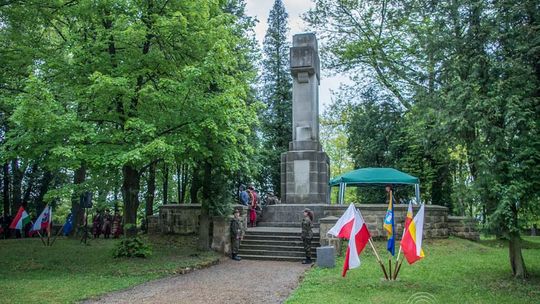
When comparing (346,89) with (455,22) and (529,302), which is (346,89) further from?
(529,302)

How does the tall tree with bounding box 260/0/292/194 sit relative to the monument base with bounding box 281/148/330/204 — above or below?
above

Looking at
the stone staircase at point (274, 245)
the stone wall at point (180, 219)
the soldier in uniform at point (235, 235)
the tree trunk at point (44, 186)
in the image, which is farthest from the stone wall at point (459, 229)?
the tree trunk at point (44, 186)

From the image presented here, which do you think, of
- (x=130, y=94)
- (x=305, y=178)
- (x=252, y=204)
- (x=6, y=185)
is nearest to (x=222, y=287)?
(x=130, y=94)

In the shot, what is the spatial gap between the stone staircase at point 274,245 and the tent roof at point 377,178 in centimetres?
448

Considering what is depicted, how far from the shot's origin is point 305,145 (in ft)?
66.9

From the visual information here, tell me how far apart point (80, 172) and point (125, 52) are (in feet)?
35.3

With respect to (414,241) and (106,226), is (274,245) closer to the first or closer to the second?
(414,241)

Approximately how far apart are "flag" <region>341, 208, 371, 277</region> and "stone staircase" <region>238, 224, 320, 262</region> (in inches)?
208

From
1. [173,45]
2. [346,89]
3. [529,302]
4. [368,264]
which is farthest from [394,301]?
[346,89]

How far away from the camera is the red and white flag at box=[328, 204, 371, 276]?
30.4ft

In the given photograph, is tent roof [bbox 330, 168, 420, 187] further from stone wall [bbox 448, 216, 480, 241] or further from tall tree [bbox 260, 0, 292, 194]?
tall tree [bbox 260, 0, 292, 194]

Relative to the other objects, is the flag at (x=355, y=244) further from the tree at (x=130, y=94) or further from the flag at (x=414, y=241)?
the tree at (x=130, y=94)

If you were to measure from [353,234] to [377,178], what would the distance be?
11095 mm

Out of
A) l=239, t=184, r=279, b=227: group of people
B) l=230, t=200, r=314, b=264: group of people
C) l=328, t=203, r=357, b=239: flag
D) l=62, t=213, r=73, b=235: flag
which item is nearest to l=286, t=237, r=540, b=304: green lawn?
Result: l=328, t=203, r=357, b=239: flag
